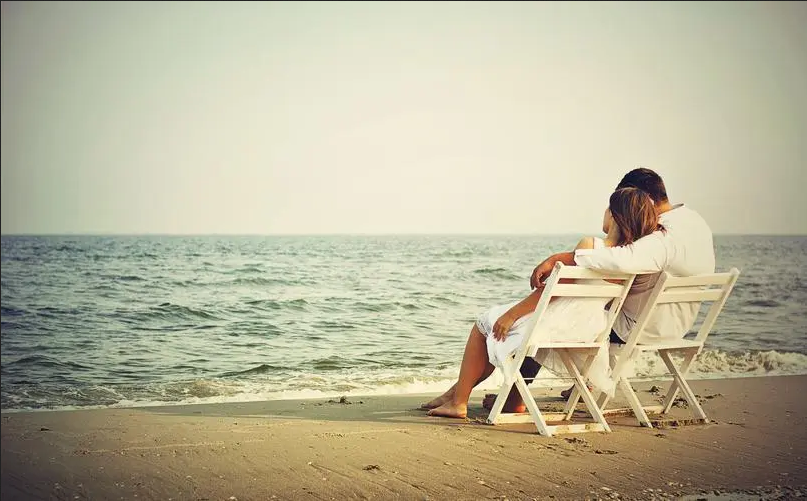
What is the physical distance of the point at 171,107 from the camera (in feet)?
168

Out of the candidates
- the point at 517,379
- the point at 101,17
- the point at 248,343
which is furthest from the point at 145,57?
the point at 517,379

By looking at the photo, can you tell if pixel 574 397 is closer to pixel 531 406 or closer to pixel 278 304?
pixel 531 406

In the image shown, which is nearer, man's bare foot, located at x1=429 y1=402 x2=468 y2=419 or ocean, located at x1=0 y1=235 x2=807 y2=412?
man's bare foot, located at x1=429 y1=402 x2=468 y2=419

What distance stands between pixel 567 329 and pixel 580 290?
294mm

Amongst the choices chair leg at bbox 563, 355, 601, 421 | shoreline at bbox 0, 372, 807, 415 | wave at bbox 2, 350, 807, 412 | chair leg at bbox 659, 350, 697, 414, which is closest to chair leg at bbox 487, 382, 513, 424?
chair leg at bbox 563, 355, 601, 421

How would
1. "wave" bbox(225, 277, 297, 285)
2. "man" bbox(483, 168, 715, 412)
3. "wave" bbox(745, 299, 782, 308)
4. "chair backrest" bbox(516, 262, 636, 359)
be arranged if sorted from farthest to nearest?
"wave" bbox(225, 277, 297, 285)
"wave" bbox(745, 299, 782, 308)
"man" bbox(483, 168, 715, 412)
"chair backrest" bbox(516, 262, 636, 359)

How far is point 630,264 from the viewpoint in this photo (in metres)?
4.95

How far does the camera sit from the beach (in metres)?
3.88

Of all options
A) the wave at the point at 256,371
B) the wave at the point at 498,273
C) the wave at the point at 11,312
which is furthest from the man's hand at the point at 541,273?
the wave at the point at 498,273

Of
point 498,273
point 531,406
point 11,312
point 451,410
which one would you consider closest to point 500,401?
point 531,406

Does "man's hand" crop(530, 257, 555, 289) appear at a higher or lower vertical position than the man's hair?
lower

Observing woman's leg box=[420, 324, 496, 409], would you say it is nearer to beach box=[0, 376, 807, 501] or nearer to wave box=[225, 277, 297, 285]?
beach box=[0, 376, 807, 501]

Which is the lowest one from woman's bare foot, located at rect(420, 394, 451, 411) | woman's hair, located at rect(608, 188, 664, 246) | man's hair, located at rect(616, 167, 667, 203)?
woman's bare foot, located at rect(420, 394, 451, 411)

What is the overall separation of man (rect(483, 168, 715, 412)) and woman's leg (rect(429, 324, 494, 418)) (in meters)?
0.37
